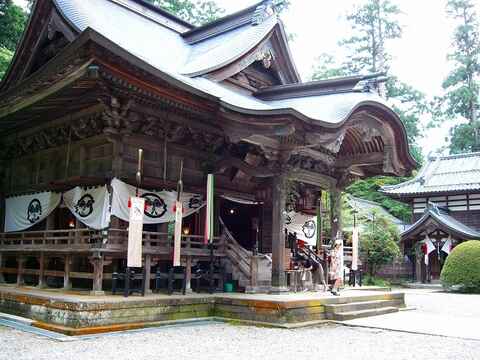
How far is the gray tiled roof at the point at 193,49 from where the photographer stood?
11258 millimetres

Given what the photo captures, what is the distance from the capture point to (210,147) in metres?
12.6

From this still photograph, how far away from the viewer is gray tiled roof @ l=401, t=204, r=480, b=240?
92.2 ft

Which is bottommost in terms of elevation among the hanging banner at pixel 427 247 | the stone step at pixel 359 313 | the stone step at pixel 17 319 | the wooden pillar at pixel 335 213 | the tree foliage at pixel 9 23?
the stone step at pixel 17 319

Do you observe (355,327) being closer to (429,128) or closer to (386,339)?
(386,339)

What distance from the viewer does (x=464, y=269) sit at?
23.5m

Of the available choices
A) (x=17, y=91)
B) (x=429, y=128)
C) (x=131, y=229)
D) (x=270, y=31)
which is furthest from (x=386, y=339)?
(x=429, y=128)

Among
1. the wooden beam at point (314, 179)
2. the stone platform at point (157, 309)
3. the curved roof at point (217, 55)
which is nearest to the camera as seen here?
the stone platform at point (157, 309)

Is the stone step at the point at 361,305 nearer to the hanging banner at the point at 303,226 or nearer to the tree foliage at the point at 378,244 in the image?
the hanging banner at the point at 303,226

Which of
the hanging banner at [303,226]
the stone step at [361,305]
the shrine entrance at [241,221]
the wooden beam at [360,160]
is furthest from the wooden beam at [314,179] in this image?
the stone step at [361,305]

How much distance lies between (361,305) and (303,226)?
530 centimetres

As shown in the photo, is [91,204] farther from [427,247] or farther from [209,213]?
[427,247]

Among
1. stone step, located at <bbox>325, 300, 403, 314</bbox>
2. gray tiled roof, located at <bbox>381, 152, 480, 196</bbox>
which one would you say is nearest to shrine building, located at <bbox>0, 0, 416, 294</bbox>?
stone step, located at <bbox>325, 300, 403, 314</bbox>

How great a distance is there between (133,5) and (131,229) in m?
10.4

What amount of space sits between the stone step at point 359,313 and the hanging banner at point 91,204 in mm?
5061
